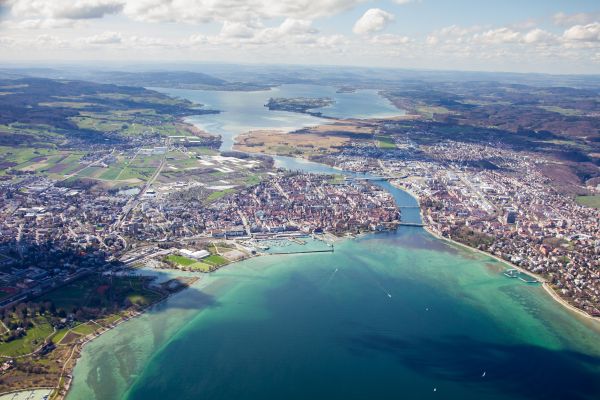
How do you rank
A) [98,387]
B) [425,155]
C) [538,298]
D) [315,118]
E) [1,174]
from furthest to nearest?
[315,118] → [425,155] → [1,174] → [538,298] → [98,387]

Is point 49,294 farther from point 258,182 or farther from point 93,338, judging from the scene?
point 258,182

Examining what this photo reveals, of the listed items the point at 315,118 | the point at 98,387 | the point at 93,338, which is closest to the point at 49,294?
the point at 93,338

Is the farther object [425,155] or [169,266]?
[425,155]

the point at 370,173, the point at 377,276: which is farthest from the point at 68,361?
the point at 370,173

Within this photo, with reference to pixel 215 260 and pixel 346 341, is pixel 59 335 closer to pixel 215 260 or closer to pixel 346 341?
pixel 215 260

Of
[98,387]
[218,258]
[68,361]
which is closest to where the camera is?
[98,387]

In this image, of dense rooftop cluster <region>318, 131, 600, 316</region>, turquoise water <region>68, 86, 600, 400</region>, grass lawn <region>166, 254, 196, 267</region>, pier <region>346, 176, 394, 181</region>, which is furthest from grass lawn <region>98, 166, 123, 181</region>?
turquoise water <region>68, 86, 600, 400</region>
